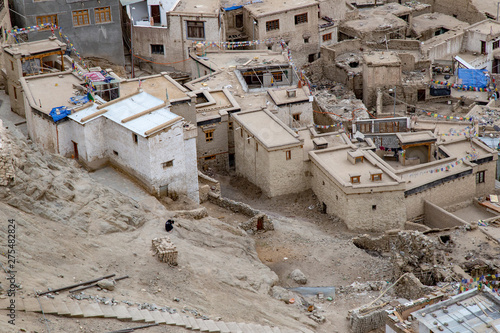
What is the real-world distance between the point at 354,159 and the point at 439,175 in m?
5.32

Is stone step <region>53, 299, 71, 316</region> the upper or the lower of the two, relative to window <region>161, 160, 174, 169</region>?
upper

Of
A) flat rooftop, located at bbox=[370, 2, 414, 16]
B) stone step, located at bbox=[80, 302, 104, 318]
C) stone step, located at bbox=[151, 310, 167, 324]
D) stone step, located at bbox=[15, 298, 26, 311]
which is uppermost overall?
stone step, located at bbox=[15, 298, 26, 311]

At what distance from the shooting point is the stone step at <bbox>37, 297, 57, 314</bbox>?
3566cm

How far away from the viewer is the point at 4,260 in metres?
37.8

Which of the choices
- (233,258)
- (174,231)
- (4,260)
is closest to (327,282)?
(233,258)

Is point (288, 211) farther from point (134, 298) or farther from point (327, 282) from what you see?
point (134, 298)

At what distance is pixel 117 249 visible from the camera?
4362 centimetres

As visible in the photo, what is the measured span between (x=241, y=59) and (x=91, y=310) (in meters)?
36.0

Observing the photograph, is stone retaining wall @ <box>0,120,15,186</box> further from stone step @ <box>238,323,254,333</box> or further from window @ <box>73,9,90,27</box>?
window @ <box>73,9,90,27</box>

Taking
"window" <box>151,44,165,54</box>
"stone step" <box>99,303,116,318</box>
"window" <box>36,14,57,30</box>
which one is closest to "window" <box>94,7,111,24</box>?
"window" <box>36,14,57,30</box>

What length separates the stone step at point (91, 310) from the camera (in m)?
36.4

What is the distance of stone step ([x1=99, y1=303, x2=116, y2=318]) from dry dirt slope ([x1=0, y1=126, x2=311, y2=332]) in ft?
2.46

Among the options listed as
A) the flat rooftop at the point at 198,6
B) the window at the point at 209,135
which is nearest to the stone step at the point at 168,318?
→ the window at the point at 209,135

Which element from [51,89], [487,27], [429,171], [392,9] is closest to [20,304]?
[51,89]
